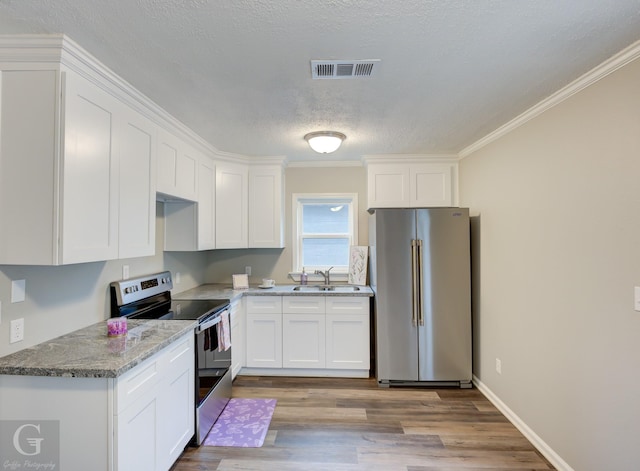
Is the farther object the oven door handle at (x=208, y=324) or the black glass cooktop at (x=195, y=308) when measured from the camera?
the black glass cooktop at (x=195, y=308)

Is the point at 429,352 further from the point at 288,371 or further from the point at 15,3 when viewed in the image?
the point at 15,3

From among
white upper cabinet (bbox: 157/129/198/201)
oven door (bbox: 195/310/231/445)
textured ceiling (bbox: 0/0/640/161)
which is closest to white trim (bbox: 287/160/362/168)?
white upper cabinet (bbox: 157/129/198/201)

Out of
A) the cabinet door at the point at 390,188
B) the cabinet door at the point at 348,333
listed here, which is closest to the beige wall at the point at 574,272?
the cabinet door at the point at 390,188

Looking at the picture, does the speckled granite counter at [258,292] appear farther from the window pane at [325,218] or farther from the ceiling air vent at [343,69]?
the ceiling air vent at [343,69]

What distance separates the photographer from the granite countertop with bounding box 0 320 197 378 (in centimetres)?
145

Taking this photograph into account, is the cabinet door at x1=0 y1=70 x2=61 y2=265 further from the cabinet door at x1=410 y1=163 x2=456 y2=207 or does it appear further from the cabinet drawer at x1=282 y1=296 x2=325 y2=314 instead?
the cabinet door at x1=410 y1=163 x2=456 y2=207

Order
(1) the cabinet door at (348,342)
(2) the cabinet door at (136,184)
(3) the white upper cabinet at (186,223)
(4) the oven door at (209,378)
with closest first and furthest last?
(2) the cabinet door at (136,184)
(4) the oven door at (209,378)
(3) the white upper cabinet at (186,223)
(1) the cabinet door at (348,342)

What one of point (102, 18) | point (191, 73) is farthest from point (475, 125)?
point (102, 18)

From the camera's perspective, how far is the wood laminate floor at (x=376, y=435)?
212 centimetres

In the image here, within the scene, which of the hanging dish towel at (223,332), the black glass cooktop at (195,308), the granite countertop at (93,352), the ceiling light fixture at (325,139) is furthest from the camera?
the ceiling light fixture at (325,139)

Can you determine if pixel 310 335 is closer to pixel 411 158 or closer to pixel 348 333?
pixel 348 333

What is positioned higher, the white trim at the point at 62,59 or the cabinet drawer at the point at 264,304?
the white trim at the point at 62,59

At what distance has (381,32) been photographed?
1.49m

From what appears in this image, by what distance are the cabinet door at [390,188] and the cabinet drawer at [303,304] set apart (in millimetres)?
1245
